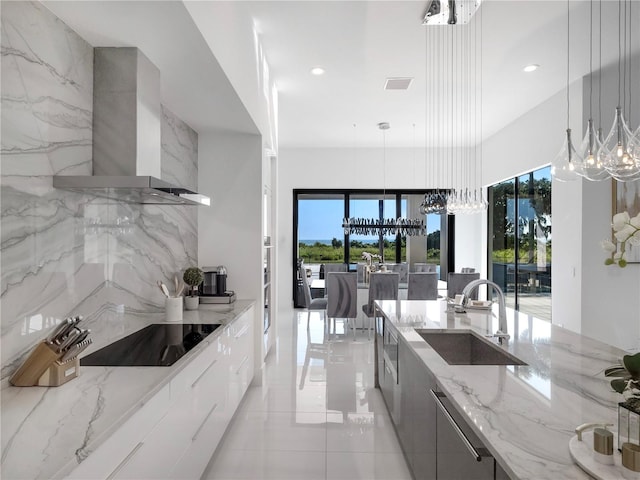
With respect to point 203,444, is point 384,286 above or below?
above

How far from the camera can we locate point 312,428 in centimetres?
295

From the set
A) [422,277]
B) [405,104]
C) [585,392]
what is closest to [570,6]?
[405,104]

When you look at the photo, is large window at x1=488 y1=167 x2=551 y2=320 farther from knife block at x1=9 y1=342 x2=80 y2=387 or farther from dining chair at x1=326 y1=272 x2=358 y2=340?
knife block at x1=9 y1=342 x2=80 y2=387

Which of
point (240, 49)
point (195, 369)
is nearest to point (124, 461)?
point (195, 369)

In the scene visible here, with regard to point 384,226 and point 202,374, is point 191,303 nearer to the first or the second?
point 202,374

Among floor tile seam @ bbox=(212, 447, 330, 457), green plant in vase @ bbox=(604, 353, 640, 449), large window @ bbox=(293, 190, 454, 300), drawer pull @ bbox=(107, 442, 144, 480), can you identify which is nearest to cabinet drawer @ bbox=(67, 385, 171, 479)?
drawer pull @ bbox=(107, 442, 144, 480)

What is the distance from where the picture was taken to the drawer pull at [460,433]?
3.97 feet

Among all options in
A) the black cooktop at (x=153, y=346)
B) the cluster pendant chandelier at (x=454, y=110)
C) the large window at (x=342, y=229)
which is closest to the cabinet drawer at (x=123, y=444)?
the black cooktop at (x=153, y=346)

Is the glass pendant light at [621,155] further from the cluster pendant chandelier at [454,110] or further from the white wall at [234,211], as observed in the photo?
the white wall at [234,211]

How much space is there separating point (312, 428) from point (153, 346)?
1.42 m

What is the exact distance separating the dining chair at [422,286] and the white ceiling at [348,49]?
2360 millimetres

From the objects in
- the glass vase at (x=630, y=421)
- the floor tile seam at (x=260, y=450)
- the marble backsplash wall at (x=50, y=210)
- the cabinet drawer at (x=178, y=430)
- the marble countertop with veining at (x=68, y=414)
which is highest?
the marble backsplash wall at (x=50, y=210)

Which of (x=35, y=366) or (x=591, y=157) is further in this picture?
(x=591, y=157)

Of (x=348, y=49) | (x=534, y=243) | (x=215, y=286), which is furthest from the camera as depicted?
(x=534, y=243)
